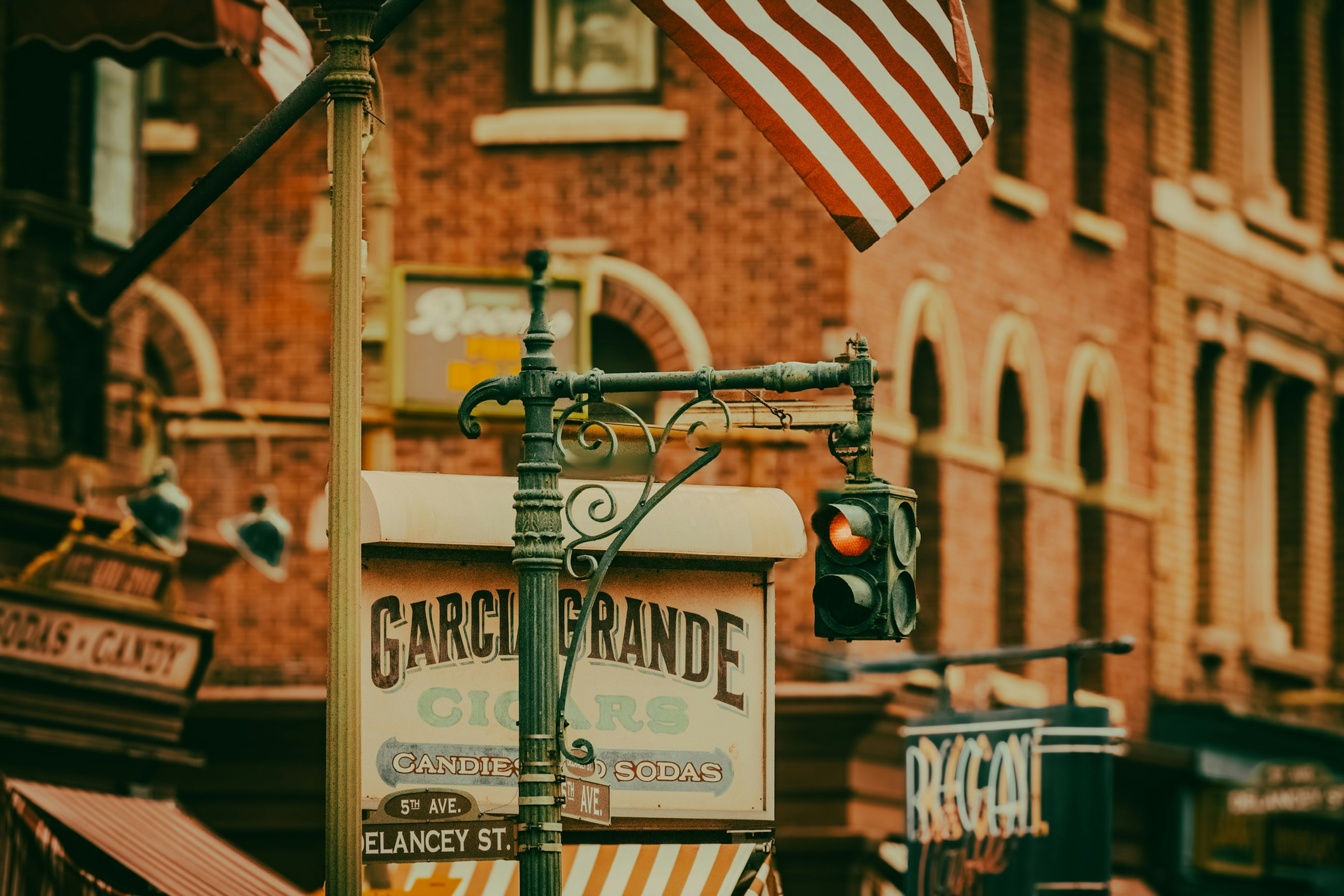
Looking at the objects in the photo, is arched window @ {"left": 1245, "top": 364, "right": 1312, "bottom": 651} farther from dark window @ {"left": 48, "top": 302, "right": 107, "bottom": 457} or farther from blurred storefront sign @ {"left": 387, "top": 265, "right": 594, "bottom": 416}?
dark window @ {"left": 48, "top": 302, "right": 107, "bottom": 457}

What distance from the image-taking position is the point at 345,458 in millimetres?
8984

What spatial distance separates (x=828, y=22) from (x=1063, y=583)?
38.2 ft

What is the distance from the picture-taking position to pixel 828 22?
10664 millimetres

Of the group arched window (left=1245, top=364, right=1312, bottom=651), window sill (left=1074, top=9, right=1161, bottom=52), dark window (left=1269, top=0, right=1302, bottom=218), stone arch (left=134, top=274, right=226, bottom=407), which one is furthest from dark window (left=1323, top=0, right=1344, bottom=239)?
stone arch (left=134, top=274, right=226, bottom=407)

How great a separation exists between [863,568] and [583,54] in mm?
10121

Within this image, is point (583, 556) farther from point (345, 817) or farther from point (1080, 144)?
point (1080, 144)

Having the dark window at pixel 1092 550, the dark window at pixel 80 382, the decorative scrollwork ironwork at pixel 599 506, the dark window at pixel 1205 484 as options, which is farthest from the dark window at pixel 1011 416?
the decorative scrollwork ironwork at pixel 599 506

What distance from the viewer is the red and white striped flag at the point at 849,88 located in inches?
419

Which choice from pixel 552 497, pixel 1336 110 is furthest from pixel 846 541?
pixel 1336 110

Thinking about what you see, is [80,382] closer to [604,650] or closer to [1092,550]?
[604,650]

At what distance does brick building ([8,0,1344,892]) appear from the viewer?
17734 mm

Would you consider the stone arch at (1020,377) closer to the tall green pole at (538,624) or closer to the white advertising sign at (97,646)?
the white advertising sign at (97,646)

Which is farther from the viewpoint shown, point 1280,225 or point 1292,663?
point 1280,225

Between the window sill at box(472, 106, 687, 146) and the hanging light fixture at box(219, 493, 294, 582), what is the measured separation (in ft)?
12.0
